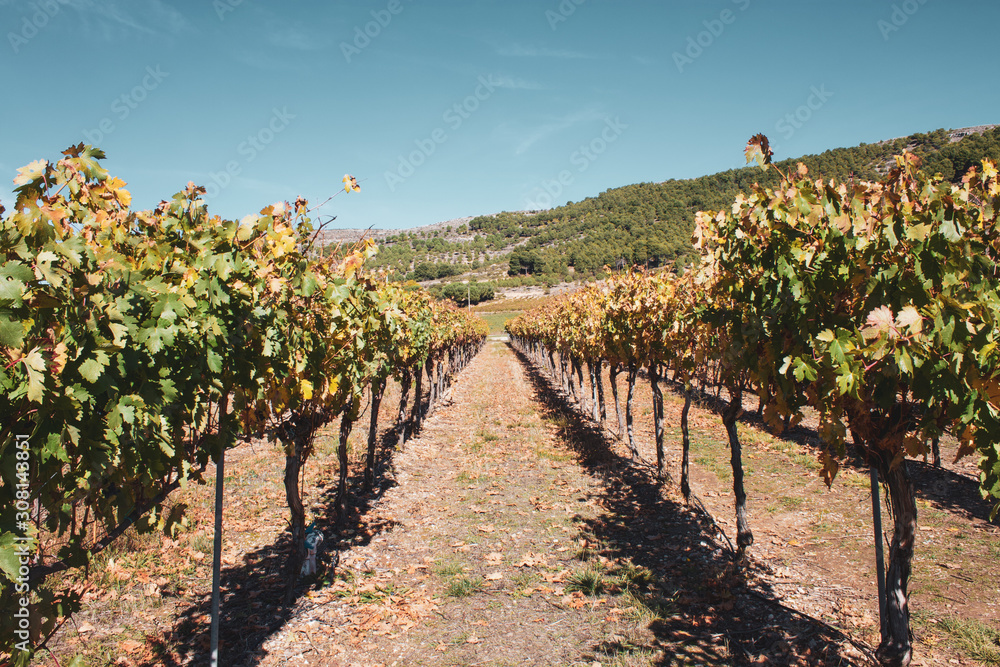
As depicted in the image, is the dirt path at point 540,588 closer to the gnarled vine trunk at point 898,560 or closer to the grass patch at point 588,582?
the grass patch at point 588,582

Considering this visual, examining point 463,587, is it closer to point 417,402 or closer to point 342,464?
point 342,464

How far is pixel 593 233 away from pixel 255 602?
144 metres

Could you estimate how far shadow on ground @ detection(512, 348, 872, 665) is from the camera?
484 centimetres

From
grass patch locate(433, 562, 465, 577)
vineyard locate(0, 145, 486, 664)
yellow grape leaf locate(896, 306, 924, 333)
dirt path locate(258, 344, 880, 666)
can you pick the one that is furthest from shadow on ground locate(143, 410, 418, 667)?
yellow grape leaf locate(896, 306, 924, 333)

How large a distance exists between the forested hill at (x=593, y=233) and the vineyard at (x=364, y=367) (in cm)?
8111

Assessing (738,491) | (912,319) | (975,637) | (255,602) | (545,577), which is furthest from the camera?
(738,491)

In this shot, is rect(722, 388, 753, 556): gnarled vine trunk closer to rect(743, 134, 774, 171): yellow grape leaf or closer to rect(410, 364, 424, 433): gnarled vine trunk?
rect(743, 134, 774, 171): yellow grape leaf

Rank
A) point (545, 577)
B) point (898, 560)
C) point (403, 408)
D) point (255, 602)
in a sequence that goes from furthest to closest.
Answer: point (403, 408) → point (545, 577) → point (255, 602) → point (898, 560)

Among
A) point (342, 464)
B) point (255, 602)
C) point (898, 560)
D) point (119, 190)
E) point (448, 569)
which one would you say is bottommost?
point (448, 569)

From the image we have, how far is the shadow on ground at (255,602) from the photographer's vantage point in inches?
192

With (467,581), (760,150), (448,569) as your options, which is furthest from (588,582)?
(760,150)

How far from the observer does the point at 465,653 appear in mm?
5039

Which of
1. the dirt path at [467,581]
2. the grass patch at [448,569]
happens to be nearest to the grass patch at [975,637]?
the dirt path at [467,581]

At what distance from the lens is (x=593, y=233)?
143 m
